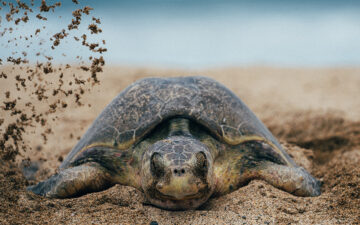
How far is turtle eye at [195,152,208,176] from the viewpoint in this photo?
2.71 m

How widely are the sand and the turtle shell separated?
51cm

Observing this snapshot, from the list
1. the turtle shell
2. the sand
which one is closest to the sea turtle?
the turtle shell

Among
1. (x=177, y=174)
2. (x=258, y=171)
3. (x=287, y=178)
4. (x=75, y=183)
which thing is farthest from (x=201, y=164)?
(x=75, y=183)

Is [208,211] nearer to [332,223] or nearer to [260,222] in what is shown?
[260,222]

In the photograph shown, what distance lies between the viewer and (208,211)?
9.19ft

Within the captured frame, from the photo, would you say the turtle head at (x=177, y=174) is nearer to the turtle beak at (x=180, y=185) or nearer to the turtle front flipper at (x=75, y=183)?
the turtle beak at (x=180, y=185)

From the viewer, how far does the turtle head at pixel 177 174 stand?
2596 millimetres

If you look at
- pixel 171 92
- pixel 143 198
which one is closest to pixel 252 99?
pixel 171 92

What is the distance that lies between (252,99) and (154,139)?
6124 mm

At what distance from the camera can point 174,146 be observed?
9.29ft

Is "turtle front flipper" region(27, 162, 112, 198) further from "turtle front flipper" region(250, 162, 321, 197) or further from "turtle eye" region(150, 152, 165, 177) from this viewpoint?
"turtle front flipper" region(250, 162, 321, 197)

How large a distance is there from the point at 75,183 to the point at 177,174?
3.78 ft

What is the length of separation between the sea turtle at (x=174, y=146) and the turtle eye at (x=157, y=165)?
0.03 m

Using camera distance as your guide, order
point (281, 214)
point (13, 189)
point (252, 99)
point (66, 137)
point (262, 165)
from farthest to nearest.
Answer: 1. point (252, 99)
2. point (66, 137)
3. point (262, 165)
4. point (13, 189)
5. point (281, 214)
